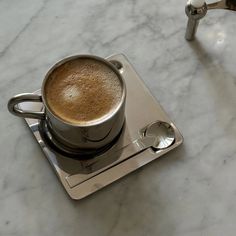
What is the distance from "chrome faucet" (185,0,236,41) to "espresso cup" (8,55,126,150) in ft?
0.64

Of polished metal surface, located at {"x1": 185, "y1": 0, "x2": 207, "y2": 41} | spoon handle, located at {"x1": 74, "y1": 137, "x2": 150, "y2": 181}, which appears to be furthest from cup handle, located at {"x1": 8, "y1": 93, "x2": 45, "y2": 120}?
polished metal surface, located at {"x1": 185, "y1": 0, "x2": 207, "y2": 41}

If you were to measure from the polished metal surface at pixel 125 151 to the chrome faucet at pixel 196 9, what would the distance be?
140mm

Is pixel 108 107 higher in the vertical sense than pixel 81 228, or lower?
higher

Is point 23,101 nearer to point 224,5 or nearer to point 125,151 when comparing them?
point 125,151

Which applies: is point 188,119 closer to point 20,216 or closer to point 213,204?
point 213,204

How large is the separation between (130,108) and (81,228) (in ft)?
0.64

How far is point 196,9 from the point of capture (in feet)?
2.28

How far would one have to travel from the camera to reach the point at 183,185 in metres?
0.61

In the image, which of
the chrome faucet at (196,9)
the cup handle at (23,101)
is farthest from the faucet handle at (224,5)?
the cup handle at (23,101)

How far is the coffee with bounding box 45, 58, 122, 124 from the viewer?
0.56 metres

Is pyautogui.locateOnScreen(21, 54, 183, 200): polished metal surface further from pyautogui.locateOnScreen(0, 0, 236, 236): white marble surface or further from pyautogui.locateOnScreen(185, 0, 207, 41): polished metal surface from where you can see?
pyautogui.locateOnScreen(185, 0, 207, 41): polished metal surface

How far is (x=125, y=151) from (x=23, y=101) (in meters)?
0.16

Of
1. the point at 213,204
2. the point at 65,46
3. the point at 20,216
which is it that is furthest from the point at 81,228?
the point at 65,46

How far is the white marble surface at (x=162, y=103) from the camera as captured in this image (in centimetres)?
58
